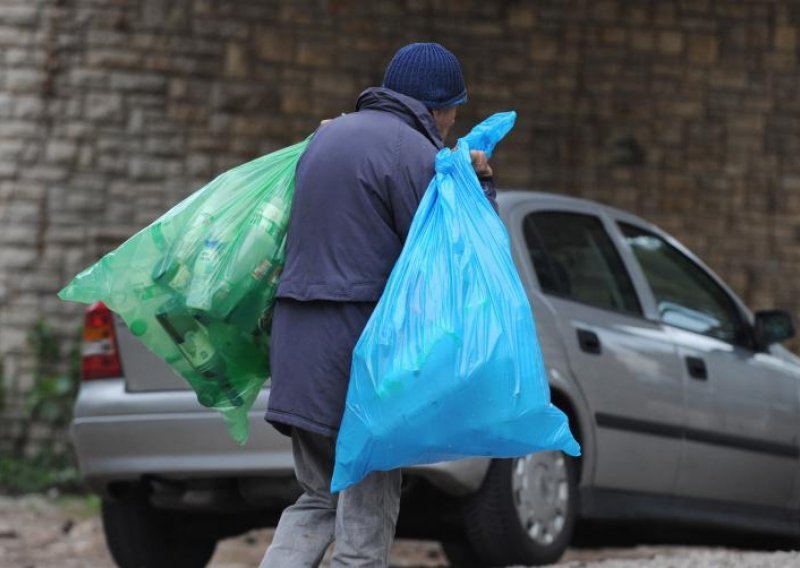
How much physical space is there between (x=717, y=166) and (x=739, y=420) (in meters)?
4.85

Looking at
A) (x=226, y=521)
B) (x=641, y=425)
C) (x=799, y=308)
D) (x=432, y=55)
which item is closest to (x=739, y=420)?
(x=641, y=425)

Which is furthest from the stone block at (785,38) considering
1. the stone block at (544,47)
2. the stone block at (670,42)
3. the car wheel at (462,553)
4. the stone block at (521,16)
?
the car wheel at (462,553)

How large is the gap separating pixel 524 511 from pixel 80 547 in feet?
10.5

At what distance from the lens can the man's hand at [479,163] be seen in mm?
4449

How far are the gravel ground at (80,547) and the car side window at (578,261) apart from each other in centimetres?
114

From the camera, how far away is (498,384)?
408cm

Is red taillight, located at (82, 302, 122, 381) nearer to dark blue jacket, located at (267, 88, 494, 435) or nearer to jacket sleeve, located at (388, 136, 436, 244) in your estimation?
dark blue jacket, located at (267, 88, 494, 435)

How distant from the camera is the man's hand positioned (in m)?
4.45

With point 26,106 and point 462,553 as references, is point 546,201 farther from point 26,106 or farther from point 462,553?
point 26,106

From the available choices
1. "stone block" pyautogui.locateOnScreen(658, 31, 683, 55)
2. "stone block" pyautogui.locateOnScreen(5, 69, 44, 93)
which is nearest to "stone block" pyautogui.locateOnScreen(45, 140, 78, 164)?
"stone block" pyautogui.locateOnScreen(5, 69, 44, 93)

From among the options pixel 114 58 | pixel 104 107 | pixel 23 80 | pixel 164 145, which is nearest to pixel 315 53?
pixel 164 145

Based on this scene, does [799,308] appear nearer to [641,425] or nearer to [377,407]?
[641,425]

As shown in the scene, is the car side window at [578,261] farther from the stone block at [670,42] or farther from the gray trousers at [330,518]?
the stone block at [670,42]

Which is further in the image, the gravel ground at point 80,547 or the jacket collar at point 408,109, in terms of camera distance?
the gravel ground at point 80,547
